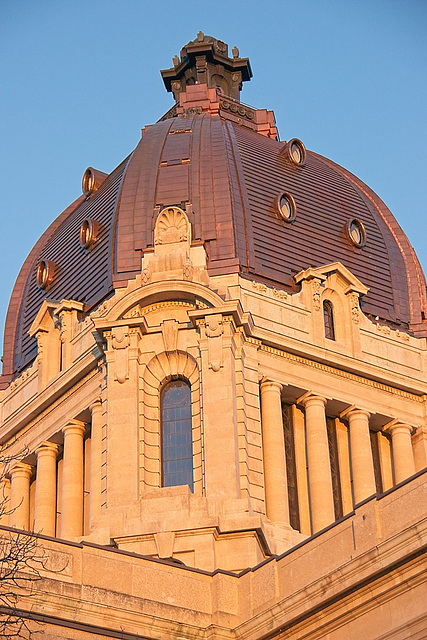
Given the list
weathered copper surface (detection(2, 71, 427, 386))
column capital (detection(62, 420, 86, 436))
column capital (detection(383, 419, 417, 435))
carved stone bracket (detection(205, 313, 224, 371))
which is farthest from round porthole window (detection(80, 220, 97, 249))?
column capital (detection(383, 419, 417, 435))

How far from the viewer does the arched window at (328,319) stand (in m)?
59.8

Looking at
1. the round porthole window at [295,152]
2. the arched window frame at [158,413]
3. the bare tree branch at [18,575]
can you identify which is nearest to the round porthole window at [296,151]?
the round porthole window at [295,152]

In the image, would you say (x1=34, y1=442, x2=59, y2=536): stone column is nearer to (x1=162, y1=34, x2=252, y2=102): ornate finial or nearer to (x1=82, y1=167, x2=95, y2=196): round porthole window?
(x1=82, y1=167, x2=95, y2=196): round porthole window

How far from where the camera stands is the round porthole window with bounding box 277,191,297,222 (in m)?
62.4

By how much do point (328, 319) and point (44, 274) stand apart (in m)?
12.6

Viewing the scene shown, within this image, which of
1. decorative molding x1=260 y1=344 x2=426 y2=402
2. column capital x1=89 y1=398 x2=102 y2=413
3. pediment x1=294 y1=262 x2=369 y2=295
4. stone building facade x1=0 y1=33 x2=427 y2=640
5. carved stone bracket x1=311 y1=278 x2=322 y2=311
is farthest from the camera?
pediment x1=294 y1=262 x2=369 y2=295

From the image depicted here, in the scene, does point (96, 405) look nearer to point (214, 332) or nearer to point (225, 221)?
point (214, 332)

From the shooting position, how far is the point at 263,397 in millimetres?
56156

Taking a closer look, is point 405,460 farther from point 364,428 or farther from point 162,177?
point 162,177

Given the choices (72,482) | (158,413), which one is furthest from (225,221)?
(72,482)

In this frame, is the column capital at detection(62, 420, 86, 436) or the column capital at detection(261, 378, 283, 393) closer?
the column capital at detection(261, 378, 283, 393)

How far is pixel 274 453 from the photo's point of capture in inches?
2167

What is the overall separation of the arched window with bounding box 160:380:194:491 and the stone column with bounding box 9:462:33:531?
28.6 ft

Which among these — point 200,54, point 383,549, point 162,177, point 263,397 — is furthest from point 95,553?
point 200,54
